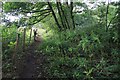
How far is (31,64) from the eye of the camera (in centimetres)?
339

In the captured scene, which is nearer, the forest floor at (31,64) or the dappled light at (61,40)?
the dappled light at (61,40)

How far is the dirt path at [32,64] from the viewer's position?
3.15 metres

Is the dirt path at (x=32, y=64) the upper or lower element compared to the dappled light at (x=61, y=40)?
lower

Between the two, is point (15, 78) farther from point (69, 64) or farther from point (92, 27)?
point (92, 27)

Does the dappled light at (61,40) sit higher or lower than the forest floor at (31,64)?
higher

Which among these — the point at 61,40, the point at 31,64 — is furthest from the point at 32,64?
the point at 61,40

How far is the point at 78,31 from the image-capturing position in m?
3.36

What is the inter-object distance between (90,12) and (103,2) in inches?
13.3

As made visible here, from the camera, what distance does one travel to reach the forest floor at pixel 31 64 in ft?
10.3

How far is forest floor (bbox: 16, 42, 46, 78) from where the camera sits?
314cm

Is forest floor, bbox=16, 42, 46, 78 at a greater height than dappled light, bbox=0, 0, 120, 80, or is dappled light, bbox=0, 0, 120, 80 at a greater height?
dappled light, bbox=0, 0, 120, 80

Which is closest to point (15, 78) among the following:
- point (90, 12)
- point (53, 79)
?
point (53, 79)

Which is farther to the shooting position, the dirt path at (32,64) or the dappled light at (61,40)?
the dirt path at (32,64)

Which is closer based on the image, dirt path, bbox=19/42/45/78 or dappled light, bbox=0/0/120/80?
dappled light, bbox=0/0/120/80
